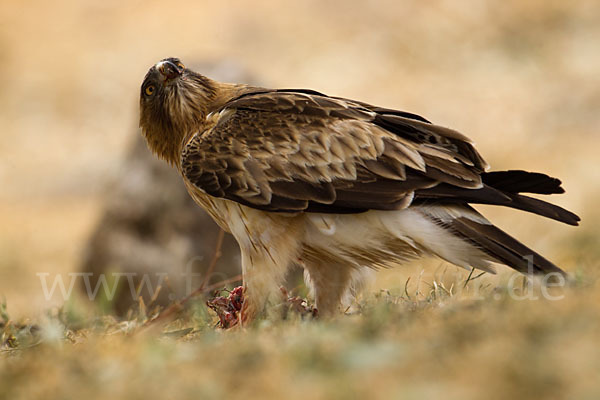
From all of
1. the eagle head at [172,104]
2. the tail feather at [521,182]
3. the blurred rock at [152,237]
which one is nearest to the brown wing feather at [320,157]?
the tail feather at [521,182]

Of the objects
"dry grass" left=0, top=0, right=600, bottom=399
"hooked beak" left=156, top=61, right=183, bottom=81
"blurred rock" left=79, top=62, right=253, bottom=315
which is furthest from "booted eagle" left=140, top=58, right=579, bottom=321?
"blurred rock" left=79, top=62, right=253, bottom=315

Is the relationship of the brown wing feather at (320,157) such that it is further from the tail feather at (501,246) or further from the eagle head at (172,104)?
the eagle head at (172,104)

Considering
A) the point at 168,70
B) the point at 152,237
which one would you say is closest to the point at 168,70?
the point at 168,70

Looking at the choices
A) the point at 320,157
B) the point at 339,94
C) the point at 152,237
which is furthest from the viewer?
the point at 339,94

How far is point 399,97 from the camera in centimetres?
2067

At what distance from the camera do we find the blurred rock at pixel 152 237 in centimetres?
1045

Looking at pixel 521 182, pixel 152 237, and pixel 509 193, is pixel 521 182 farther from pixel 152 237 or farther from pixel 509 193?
pixel 152 237

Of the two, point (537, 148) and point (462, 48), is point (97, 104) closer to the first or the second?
point (462, 48)

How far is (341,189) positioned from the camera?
5.40m

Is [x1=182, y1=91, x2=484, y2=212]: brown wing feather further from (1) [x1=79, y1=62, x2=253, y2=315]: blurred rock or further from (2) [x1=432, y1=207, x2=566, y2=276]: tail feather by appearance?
(1) [x1=79, y1=62, x2=253, y2=315]: blurred rock

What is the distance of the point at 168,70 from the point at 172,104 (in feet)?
0.95

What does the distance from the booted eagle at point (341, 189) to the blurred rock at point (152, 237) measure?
4.53 meters

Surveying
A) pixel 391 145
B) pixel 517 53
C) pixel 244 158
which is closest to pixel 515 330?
pixel 391 145

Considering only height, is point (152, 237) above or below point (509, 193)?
below
